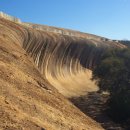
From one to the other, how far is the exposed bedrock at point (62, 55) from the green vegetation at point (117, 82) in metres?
5.32

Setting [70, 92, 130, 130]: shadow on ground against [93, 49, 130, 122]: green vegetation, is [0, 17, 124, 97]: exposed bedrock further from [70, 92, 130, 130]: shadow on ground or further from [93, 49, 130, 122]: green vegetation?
[93, 49, 130, 122]: green vegetation

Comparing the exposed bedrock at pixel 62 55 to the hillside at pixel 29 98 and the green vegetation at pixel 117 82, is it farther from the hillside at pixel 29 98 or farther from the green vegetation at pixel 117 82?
the green vegetation at pixel 117 82

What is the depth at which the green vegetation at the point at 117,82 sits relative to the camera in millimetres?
41250

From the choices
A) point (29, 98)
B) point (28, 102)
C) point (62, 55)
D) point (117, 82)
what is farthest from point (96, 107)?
point (28, 102)

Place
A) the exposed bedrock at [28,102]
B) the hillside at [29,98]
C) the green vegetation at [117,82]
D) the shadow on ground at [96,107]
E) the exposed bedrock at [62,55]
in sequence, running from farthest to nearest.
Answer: the exposed bedrock at [62,55] < the green vegetation at [117,82] < the shadow on ground at [96,107] < the hillside at [29,98] < the exposed bedrock at [28,102]

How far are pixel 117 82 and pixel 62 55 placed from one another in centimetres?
2111

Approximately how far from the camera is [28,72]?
28.1m

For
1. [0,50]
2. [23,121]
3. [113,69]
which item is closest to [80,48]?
[113,69]

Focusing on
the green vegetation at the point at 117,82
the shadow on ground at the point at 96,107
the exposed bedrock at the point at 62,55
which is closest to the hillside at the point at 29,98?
the exposed bedrock at the point at 62,55

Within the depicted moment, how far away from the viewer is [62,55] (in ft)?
219

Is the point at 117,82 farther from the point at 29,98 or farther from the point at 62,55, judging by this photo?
the point at 29,98

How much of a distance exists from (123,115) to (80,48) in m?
37.2

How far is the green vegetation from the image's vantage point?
4125 cm

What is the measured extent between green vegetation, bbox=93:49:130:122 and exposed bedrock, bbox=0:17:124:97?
17.5 feet
